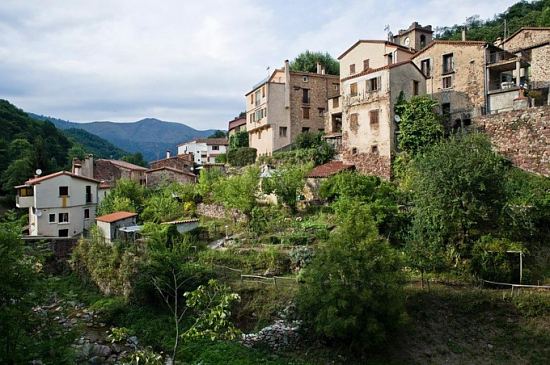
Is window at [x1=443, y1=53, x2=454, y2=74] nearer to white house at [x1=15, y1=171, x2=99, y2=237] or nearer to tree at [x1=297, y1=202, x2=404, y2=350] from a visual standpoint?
tree at [x1=297, y1=202, x2=404, y2=350]

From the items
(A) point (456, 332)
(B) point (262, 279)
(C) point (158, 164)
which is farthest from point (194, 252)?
(C) point (158, 164)

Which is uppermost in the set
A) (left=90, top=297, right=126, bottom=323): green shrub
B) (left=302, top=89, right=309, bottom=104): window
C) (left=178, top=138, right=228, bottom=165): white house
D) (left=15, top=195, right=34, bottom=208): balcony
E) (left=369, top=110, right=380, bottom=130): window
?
(left=302, top=89, right=309, bottom=104): window

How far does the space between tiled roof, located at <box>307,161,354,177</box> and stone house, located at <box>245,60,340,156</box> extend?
33.6 feet

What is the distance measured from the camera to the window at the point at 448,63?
34.8m

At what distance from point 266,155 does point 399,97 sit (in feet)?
52.7

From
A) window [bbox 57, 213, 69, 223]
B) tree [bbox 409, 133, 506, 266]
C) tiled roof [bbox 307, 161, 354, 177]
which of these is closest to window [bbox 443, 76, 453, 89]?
tiled roof [bbox 307, 161, 354, 177]

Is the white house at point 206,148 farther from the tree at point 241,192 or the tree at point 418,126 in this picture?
the tree at point 418,126

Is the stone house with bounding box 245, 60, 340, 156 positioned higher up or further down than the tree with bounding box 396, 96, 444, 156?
higher up

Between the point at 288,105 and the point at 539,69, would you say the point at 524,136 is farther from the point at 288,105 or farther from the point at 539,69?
the point at 288,105

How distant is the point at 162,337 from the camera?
20359mm

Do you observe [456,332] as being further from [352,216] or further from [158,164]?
[158,164]

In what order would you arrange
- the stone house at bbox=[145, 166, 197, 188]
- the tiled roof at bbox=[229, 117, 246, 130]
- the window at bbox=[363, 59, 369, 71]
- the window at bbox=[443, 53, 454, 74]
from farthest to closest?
the tiled roof at bbox=[229, 117, 246, 130] < the stone house at bbox=[145, 166, 197, 188] < the window at bbox=[363, 59, 369, 71] < the window at bbox=[443, 53, 454, 74]

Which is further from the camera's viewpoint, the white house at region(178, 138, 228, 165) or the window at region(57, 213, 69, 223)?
the white house at region(178, 138, 228, 165)

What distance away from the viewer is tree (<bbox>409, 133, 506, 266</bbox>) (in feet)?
65.3
